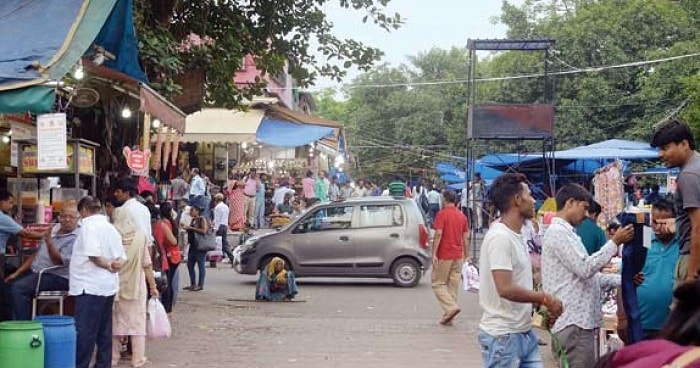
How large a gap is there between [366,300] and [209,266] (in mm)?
7203

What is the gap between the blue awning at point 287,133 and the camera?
83.9ft

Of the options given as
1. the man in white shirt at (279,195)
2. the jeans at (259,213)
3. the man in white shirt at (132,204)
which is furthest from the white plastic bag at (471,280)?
the man in white shirt at (279,195)

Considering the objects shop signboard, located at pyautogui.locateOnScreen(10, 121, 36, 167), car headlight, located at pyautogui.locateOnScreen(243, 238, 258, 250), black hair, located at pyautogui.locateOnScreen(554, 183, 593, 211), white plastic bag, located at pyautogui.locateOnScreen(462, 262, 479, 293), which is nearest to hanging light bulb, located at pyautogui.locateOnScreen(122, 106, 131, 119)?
shop signboard, located at pyautogui.locateOnScreen(10, 121, 36, 167)

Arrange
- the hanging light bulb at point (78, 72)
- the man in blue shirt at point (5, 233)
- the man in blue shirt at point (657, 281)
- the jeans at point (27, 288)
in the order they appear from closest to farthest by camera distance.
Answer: the man in blue shirt at point (657, 281) → the hanging light bulb at point (78, 72) → the jeans at point (27, 288) → the man in blue shirt at point (5, 233)

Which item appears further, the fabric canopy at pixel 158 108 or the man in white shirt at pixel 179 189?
the man in white shirt at pixel 179 189

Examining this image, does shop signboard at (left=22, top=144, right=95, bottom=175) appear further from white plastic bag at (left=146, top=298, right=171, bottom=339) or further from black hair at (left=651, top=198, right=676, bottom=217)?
black hair at (left=651, top=198, right=676, bottom=217)

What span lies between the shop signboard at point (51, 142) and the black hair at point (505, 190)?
13.9 feet

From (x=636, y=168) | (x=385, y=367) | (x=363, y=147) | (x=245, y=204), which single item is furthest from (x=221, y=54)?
(x=363, y=147)

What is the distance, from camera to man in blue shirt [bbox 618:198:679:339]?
6.07 meters

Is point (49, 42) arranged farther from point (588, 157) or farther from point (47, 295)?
point (588, 157)

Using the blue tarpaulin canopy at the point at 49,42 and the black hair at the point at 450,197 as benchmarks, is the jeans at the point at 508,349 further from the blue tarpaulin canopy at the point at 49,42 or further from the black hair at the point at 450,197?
the black hair at the point at 450,197

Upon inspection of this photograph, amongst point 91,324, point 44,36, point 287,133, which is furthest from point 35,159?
point 287,133

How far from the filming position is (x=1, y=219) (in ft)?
30.9

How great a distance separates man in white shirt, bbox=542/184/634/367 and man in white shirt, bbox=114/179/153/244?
510 centimetres
